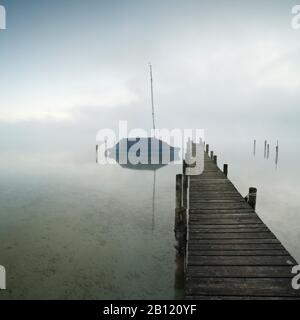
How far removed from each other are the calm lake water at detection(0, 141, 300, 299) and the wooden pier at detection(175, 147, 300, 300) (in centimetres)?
255

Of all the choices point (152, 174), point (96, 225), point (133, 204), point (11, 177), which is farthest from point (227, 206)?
point (11, 177)

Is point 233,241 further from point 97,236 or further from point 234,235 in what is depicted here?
point 97,236

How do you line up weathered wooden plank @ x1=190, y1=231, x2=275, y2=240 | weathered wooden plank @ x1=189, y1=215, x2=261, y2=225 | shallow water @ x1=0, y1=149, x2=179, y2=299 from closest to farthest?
weathered wooden plank @ x1=190, y1=231, x2=275, y2=240
weathered wooden plank @ x1=189, y1=215, x2=261, y2=225
shallow water @ x1=0, y1=149, x2=179, y2=299

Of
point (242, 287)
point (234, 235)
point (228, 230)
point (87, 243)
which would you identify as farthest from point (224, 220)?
point (87, 243)

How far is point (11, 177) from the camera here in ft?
86.8

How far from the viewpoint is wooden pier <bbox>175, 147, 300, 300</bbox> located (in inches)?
173

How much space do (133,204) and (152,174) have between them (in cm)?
1149

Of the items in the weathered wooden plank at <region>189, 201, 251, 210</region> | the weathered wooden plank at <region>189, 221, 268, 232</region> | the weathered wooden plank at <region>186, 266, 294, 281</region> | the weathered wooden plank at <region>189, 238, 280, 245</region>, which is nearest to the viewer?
the weathered wooden plank at <region>186, 266, 294, 281</region>

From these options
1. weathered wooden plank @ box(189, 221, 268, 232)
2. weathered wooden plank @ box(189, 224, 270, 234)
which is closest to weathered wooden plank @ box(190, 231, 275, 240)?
weathered wooden plank @ box(189, 224, 270, 234)

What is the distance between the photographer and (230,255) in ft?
18.1

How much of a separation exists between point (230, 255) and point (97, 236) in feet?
25.5

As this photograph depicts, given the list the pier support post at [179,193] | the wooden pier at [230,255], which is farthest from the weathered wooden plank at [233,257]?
the pier support post at [179,193]

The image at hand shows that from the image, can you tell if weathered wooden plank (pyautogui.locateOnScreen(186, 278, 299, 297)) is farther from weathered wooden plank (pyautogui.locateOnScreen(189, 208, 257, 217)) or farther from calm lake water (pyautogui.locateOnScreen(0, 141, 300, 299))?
weathered wooden plank (pyautogui.locateOnScreen(189, 208, 257, 217))
